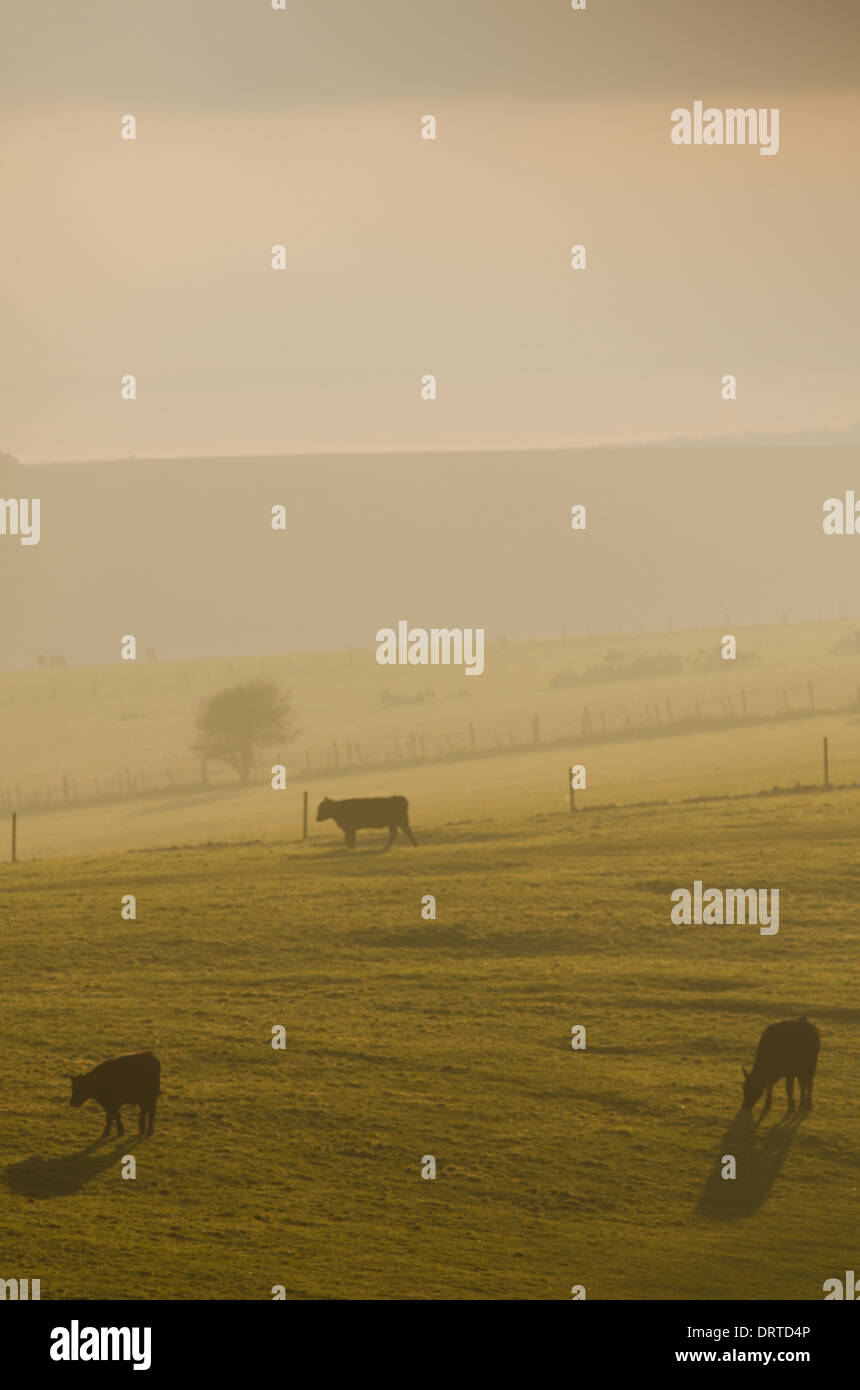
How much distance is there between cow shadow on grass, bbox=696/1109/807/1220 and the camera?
2570 centimetres

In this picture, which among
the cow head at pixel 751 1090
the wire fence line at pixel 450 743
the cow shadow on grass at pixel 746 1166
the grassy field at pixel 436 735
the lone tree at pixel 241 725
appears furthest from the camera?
the lone tree at pixel 241 725

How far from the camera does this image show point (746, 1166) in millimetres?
27016

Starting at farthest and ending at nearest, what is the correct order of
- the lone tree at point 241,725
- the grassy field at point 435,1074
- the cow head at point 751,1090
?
the lone tree at point 241,725, the cow head at point 751,1090, the grassy field at point 435,1074

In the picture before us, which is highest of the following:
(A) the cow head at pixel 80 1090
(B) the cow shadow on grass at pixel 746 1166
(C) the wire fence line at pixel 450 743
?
(C) the wire fence line at pixel 450 743

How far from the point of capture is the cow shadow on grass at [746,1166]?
2570 cm

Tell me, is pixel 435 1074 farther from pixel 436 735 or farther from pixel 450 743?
pixel 436 735

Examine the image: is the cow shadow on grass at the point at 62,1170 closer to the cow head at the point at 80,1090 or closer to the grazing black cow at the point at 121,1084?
the grazing black cow at the point at 121,1084

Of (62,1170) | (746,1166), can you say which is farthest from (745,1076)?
(62,1170)

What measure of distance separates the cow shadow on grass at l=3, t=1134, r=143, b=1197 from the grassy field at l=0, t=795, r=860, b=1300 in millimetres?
62

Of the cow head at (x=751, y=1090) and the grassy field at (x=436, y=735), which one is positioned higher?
the grassy field at (x=436, y=735)

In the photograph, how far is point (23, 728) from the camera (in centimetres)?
12762

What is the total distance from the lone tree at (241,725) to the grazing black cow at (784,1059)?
7426 cm

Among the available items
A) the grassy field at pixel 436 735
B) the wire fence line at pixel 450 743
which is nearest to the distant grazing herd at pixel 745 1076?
the grassy field at pixel 436 735

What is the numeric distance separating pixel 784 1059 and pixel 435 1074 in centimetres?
626
